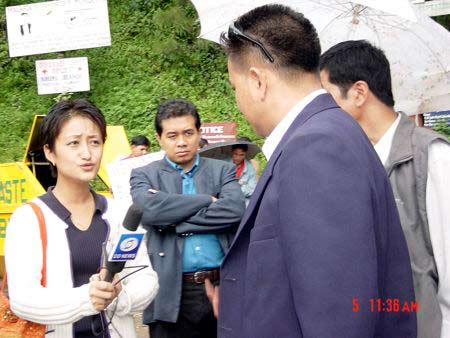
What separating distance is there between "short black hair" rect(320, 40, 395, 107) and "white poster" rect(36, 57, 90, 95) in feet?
32.7

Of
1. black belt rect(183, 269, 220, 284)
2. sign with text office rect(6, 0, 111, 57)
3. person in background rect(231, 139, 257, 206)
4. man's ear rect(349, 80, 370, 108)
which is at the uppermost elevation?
sign with text office rect(6, 0, 111, 57)

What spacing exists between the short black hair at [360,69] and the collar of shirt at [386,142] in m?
0.12

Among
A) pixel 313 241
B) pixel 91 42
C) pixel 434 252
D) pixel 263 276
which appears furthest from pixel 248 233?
pixel 91 42

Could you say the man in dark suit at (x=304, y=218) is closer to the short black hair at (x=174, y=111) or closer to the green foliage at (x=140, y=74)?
the short black hair at (x=174, y=111)

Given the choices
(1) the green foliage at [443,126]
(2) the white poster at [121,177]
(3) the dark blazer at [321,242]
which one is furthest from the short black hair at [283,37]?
(1) the green foliage at [443,126]

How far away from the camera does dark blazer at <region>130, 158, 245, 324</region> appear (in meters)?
3.88

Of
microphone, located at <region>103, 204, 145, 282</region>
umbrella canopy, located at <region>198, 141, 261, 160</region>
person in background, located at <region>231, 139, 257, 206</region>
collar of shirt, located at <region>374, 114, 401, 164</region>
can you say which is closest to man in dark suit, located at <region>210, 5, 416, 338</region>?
microphone, located at <region>103, 204, 145, 282</region>

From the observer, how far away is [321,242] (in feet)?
5.87

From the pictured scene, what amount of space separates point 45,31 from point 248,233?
11897 millimetres

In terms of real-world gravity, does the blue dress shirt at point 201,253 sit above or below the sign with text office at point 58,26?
below

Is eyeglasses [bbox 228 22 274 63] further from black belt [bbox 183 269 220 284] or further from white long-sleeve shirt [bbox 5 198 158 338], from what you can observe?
black belt [bbox 183 269 220 284]

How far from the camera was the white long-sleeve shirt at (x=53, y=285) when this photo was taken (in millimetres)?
2688

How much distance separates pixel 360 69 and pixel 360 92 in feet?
0.34

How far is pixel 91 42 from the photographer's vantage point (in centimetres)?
1277
